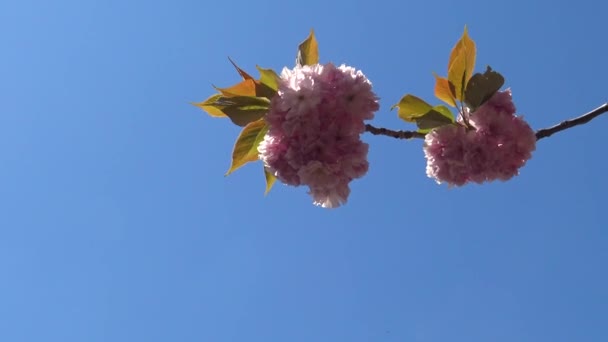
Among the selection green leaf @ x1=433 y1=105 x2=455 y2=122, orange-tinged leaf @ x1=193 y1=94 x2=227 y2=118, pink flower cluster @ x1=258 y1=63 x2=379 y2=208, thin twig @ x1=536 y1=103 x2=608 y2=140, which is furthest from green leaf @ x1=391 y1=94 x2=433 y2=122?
orange-tinged leaf @ x1=193 y1=94 x2=227 y2=118

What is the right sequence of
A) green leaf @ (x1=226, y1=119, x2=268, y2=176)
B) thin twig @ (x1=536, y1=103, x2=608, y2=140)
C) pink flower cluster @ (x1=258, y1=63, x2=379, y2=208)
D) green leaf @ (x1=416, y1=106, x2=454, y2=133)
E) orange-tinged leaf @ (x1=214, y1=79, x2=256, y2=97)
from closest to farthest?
1. pink flower cluster @ (x1=258, y1=63, x2=379, y2=208)
2. thin twig @ (x1=536, y1=103, x2=608, y2=140)
3. orange-tinged leaf @ (x1=214, y1=79, x2=256, y2=97)
4. green leaf @ (x1=416, y1=106, x2=454, y2=133)
5. green leaf @ (x1=226, y1=119, x2=268, y2=176)

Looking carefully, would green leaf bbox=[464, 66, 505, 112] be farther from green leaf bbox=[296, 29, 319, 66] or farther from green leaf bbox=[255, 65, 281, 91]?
green leaf bbox=[255, 65, 281, 91]

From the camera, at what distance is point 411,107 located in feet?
9.71

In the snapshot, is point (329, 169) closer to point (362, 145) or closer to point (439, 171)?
point (362, 145)

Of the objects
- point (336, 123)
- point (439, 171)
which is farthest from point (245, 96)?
point (439, 171)

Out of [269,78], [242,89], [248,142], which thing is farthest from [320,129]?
[248,142]

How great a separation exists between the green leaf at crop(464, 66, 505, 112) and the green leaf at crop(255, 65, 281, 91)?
92 centimetres

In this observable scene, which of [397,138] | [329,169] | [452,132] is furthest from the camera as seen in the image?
[397,138]

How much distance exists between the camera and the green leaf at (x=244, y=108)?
288cm

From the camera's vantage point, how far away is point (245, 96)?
2.86 meters

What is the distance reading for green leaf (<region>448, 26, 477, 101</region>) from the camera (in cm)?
282

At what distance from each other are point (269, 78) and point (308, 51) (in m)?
0.30

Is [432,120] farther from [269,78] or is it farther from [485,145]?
[269,78]

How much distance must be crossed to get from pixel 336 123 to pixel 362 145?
0.15m
